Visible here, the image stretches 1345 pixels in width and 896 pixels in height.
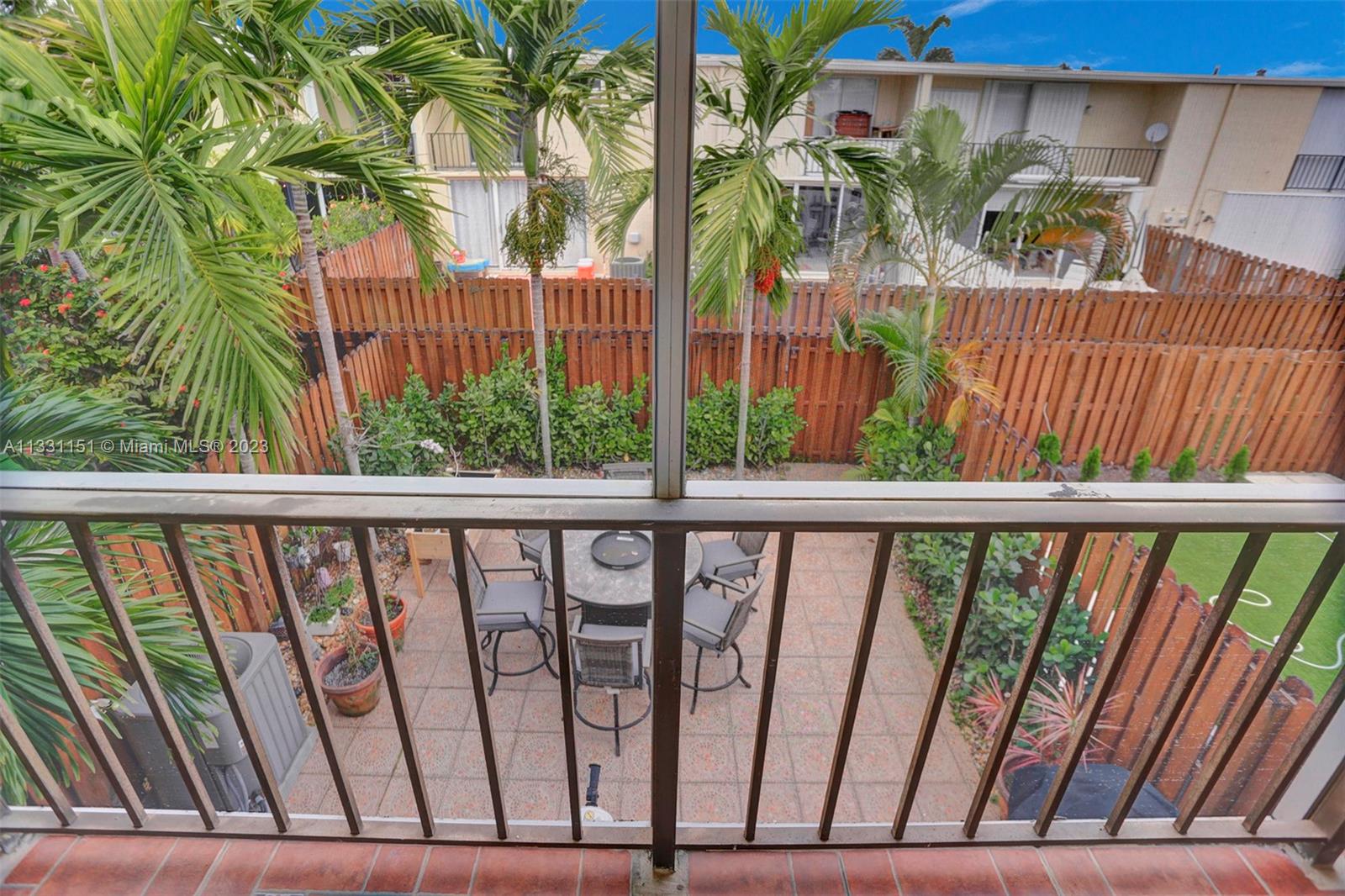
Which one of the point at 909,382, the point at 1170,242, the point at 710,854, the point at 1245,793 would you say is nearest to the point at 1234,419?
the point at 909,382

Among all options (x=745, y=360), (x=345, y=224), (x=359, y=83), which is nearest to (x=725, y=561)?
(x=745, y=360)

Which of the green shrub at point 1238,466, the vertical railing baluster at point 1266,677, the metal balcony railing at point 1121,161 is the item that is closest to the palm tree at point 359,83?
the vertical railing baluster at point 1266,677

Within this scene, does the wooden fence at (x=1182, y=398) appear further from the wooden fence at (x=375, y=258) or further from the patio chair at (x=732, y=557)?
the wooden fence at (x=375, y=258)

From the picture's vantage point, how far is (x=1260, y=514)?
37.5 inches

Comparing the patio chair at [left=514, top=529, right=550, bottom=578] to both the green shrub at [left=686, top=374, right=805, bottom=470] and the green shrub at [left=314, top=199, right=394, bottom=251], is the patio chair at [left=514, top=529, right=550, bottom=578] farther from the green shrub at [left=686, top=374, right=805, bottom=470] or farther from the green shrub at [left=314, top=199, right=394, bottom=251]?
the green shrub at [left=314, top=199, right=394, bottom=251]

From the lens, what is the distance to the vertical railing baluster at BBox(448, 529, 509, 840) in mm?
1016

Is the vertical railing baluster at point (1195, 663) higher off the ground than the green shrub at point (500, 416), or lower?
higher

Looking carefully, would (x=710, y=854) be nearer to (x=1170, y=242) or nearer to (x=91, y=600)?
(x=91, y=600)

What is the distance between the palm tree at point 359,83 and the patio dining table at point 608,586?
5.45 ft

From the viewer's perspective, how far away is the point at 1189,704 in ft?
8.52

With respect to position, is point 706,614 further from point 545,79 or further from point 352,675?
point 545,79

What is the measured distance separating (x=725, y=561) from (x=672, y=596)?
9.19ft

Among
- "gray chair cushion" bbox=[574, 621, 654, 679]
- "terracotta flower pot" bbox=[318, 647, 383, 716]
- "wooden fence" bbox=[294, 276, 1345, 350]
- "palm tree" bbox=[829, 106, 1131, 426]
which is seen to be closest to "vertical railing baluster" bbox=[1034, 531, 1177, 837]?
"gray chair cushion" bbox=[574, 621, 654, 679]

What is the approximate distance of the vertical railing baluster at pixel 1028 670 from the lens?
101 centimetres
